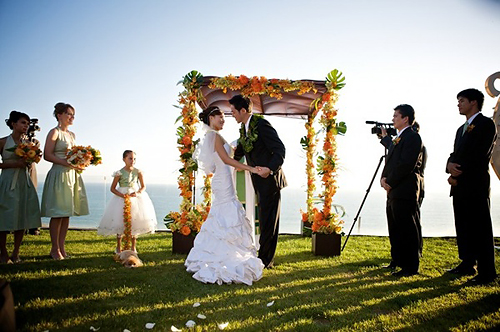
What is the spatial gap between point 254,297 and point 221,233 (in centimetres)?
114

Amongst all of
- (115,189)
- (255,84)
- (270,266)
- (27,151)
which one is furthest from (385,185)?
(27,151)

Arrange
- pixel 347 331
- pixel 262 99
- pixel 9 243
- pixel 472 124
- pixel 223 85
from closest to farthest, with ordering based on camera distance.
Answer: pixel 347 331 → pixel 472 124 → pixel 223 85 → pixel 9 243 → pixel 262 99

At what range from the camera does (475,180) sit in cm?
421

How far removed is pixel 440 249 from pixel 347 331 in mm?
4856

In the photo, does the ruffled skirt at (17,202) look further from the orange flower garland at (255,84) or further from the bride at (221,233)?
the orange flower garland at (255,84)

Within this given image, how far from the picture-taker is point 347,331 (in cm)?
263

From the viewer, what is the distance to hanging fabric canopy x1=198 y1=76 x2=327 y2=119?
6227mm

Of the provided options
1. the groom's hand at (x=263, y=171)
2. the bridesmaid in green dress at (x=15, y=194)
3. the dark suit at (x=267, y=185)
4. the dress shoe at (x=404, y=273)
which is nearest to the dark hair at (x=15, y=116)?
the bridesmaid in green dress at (x=15, y=194)

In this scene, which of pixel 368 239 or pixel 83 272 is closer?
pixel 83 272

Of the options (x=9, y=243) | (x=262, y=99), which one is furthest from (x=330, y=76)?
(x=9, y=243)

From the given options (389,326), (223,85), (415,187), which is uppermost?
(223,85)

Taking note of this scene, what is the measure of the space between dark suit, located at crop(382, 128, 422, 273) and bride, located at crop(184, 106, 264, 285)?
194 centimetres

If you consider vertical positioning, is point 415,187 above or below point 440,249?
above

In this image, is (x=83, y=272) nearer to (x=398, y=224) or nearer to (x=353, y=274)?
(x=353, y=274)
